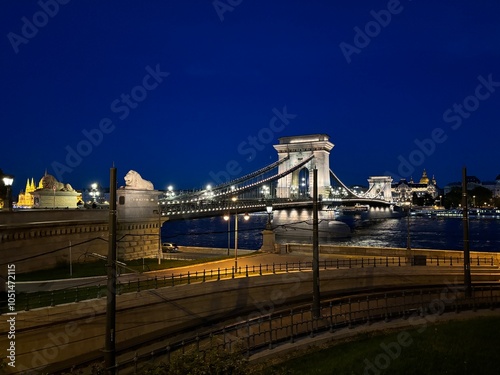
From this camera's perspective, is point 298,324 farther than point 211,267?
No

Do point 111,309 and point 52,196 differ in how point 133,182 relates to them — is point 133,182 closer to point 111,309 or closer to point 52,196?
point 52,196

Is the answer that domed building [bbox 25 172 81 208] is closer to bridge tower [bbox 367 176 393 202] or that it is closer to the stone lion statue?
the stone lion statue

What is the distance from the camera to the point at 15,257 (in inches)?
746

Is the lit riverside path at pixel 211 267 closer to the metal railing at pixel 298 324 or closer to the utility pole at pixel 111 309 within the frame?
the metal railing at pixel 298 324

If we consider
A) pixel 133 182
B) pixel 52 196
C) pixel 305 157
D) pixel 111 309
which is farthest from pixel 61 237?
pixel 305 157

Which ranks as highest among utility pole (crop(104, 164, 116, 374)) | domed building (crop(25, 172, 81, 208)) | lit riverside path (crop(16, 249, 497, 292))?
domed building (crop(25, 172, 81, 208))

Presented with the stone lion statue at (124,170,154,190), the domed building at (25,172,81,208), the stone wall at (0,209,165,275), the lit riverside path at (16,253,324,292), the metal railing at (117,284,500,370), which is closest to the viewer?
the metal railing at (117,284,500,370)

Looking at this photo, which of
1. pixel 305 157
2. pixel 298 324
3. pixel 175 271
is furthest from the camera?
pixel 305 157

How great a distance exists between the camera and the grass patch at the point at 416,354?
33.2 ft

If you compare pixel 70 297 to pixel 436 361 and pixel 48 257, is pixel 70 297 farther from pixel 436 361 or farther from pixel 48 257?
pixel 436 361

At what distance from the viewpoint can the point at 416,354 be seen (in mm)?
10852

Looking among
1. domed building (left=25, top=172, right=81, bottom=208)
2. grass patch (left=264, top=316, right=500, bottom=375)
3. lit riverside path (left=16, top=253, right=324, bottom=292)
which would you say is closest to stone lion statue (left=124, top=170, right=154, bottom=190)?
domed building (left=25, top=172, right=81, bottom=208)

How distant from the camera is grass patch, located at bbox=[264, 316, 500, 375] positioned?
10109 mm

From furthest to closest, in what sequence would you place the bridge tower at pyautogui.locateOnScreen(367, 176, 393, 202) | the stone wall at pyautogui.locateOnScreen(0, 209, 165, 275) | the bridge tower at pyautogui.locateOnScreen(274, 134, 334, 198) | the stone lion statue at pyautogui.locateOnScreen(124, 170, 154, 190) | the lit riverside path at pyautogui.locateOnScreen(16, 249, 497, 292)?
the bridge tower at pyautogui.locateOnScreen(367, 176, 393, 202)
the bridge tower at pyautogui.locateOnScreen(274, 134, 334, 198)
the stone lion statue at pyautogui.locateOnScreen(124, 170, 154, 190)
the stone wall at pyautogui.locateOnScreen(0, 209, 165, 275)
the lit riverside path at pyautogui.locateOnScreen(16, 249, 497, 292)
